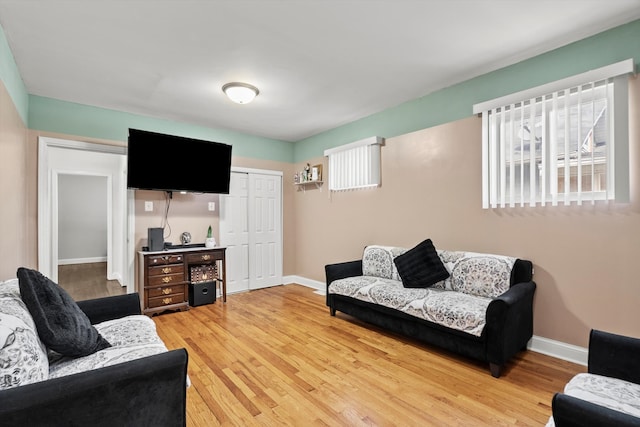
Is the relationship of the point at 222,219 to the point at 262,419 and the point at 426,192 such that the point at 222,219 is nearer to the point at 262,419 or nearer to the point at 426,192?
the point at 426,192

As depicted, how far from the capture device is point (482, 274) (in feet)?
9.23

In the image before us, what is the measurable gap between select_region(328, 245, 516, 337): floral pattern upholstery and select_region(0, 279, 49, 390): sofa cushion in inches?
98.8

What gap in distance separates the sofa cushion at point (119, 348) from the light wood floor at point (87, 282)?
3.51m

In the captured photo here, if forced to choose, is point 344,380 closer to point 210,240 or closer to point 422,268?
point 422,268

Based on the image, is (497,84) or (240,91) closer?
(497,84)

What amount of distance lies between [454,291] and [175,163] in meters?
3.60

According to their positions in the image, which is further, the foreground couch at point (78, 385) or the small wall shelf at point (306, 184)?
the small wall shelf at point (306, 184)

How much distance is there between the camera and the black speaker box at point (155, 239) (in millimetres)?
3965

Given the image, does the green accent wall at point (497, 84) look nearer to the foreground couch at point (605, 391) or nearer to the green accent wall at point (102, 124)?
the green accent wall at point (102, 124)

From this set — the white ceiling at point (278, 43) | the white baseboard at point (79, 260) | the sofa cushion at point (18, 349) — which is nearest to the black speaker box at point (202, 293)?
the white ceiling at point (278, 43)

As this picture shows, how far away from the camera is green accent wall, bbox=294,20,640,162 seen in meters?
2.31

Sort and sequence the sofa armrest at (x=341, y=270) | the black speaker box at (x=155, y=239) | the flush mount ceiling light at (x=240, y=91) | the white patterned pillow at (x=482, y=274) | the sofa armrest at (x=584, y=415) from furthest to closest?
the black speaker box at (x=155, y=239), the sofa armrest at (x=341, y=270), the flush mount ceiling light at (x=240, y=91), the white patterned pillow at (x=482, y=274), the sofa armrest at (x=584, y=415)

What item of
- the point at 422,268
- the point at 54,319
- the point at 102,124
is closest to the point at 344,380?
the point at 422,268

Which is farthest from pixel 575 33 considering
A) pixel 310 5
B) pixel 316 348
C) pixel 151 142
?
pixel 151 142
